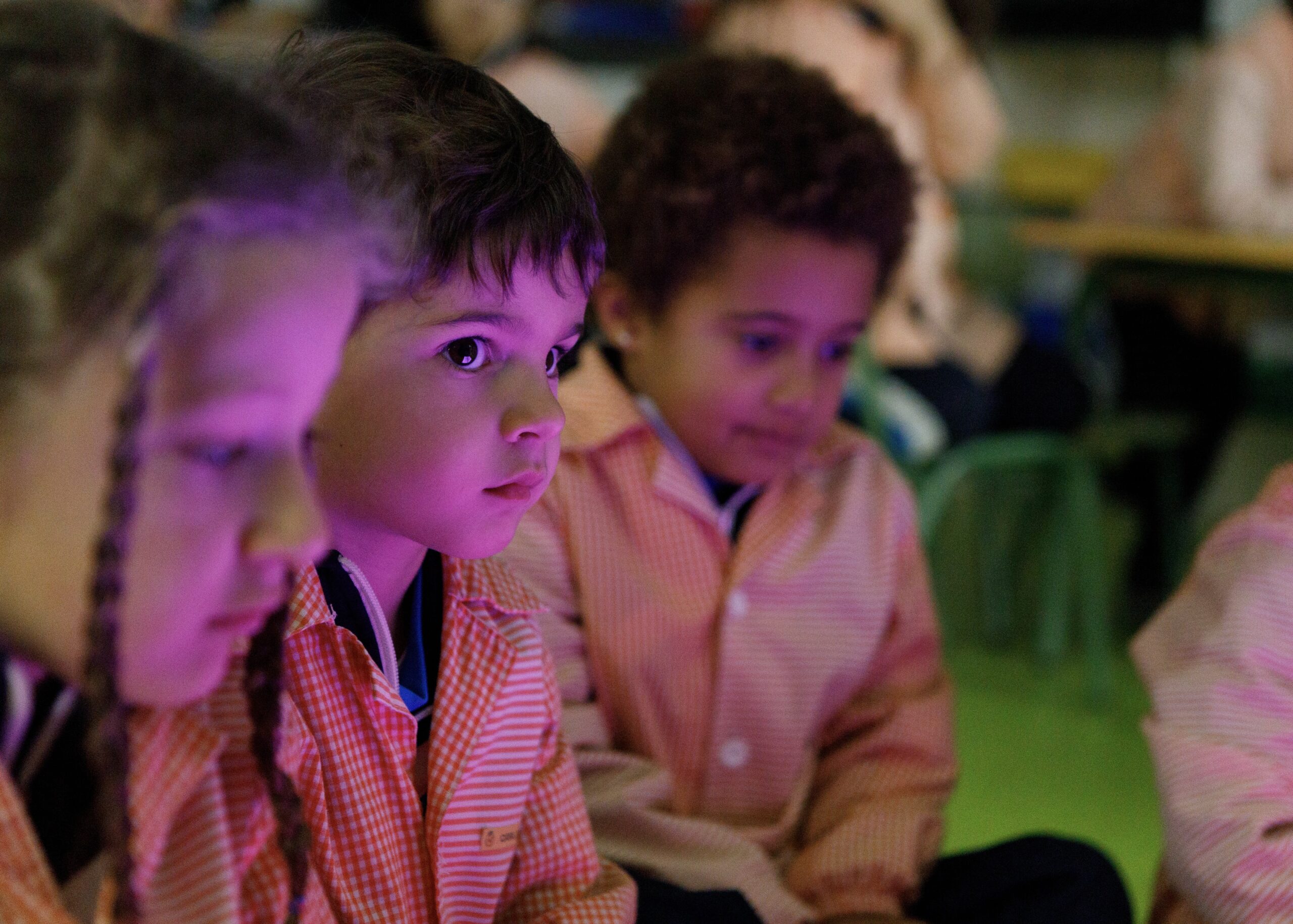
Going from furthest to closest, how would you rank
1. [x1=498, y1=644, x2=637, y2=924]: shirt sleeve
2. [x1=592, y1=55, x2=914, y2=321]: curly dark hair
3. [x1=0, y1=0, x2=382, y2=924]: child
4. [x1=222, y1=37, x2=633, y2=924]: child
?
[x1=592, y1=55, x2=914, y2=321]: curly dark hair
[x1=498, y1=644, x2=637, y2=924]: shirt sleeve
[x1=222, y1=37, x2=633, y2=924]: child
[x1=0, y1=0, x2=382, y2=924]: child

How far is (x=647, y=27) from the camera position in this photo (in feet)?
16.4

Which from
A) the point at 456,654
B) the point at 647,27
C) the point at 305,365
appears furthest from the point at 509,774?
the point at 647,27

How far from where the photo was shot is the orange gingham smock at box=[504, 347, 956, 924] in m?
1.01

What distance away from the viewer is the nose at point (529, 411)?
0.72m

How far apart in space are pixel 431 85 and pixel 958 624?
86.8 inches

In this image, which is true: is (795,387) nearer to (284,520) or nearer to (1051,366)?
(284,520)

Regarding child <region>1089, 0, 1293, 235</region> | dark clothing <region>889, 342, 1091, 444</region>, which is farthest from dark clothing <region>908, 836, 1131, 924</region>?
child <region>1089, 0, 1293, 235</region>

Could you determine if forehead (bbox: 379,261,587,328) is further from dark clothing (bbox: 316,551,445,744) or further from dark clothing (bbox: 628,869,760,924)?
dark clothing (bbox: 628,869,760,924)

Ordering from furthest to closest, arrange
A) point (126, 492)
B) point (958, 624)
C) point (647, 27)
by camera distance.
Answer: point (647, 27) → point (958, 624) → point (126, 492)

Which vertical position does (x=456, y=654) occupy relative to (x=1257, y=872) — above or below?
above

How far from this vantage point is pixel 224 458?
1.62 feet

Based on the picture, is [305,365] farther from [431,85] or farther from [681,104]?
[681,104]

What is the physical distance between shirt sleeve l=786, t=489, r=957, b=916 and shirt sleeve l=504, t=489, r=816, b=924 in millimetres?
43

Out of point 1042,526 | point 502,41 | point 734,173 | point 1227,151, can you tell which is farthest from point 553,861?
point 1227,151
